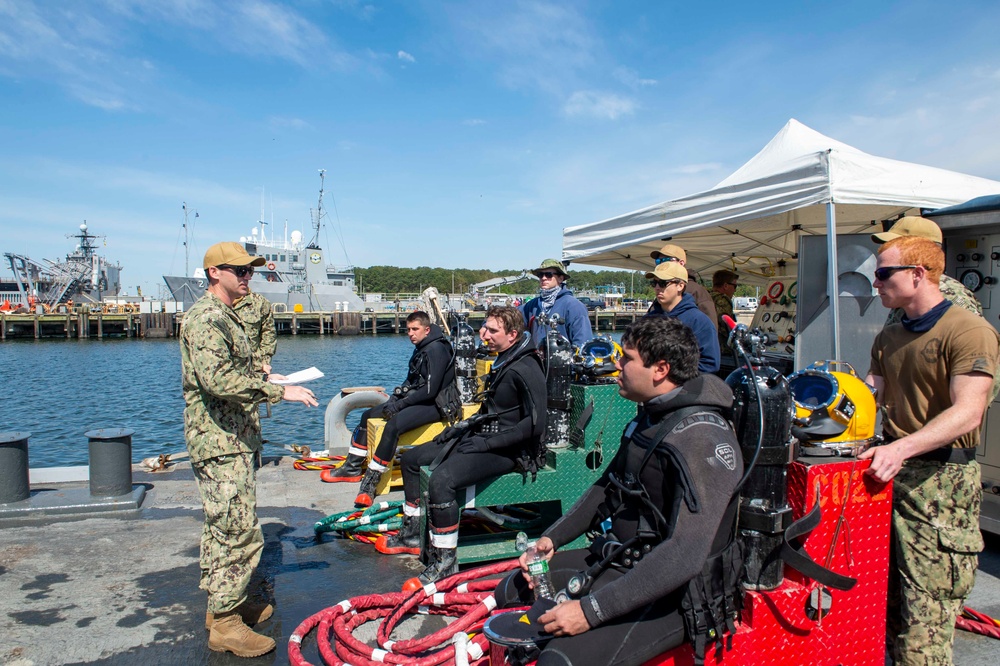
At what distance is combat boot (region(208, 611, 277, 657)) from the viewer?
3373 mm

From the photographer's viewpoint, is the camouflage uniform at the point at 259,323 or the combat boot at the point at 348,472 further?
the combat boot at the point at 348,472

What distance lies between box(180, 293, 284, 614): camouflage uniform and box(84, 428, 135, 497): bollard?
2.83 meters

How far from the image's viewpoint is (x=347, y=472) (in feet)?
23.0

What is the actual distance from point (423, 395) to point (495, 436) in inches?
73.8

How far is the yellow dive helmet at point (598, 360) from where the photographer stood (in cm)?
478

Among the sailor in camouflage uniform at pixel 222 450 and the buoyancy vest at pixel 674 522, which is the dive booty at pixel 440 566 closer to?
the sailor in camouflage uniform at pixel 222 450

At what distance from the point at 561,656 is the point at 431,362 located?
405cm

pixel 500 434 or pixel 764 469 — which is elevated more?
A: pixel 764 469

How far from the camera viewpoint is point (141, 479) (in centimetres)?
671

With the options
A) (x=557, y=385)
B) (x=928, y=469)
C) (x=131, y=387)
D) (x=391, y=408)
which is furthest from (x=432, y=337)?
(x=131, y=387)

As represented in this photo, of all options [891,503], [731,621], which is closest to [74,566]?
[731,621]

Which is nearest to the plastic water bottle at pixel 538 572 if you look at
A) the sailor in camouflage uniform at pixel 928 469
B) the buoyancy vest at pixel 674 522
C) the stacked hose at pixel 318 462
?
the buoyancy vest at pixel 674 522

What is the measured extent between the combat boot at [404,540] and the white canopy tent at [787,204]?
4051 mm

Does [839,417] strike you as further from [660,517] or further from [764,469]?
[660,517]
